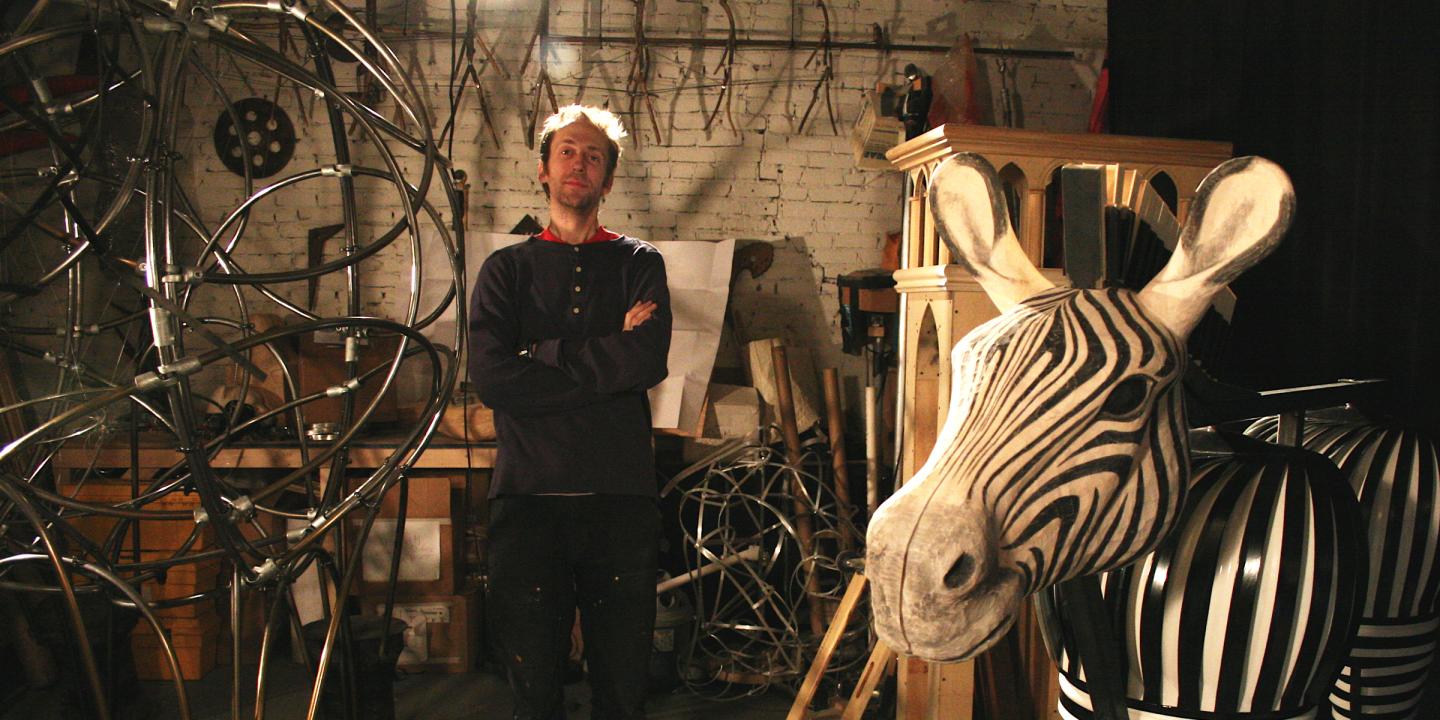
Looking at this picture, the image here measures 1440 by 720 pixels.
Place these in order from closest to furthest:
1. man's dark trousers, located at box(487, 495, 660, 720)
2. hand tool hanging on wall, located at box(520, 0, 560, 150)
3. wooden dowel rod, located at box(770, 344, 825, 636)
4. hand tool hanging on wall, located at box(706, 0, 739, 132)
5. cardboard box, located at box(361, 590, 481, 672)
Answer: man's dark trousers, located at box(487, 495, 660, 720), wooden dowel rod, located at box(770, 344, 825, 636), cardboard box, located at box(361, 590, 481, 672), hand tool hanging on wall, located at box(520, 0, 560, 150), hand tool hanging on wall, located at box(706, 0, 739, 132)

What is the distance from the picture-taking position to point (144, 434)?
3.73 metres

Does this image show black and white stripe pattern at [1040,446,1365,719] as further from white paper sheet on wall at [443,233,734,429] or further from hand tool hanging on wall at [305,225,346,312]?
hand tool hanging on wall at [305,225,346,312]

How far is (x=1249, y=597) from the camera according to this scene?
0.86 meters

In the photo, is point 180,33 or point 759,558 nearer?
point 180,33

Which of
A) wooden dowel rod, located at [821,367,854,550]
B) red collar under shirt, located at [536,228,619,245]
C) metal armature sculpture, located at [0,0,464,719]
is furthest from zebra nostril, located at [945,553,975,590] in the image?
wooden dowel rod, located at [821,367,854,550]

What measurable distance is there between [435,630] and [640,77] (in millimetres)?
2670

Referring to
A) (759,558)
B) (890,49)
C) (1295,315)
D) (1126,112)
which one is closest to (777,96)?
(890,49)

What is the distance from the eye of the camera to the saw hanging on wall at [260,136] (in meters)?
4.16

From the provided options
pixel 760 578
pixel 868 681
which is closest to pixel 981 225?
pixel 868 681

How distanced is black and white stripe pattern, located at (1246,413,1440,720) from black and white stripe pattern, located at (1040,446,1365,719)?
1.23 ft

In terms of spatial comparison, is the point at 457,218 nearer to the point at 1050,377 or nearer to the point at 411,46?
the point at 1050,377

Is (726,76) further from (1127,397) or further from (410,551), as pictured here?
(1127,397)

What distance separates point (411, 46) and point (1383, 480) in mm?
4208

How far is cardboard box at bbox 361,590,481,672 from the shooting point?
3.49 metres
